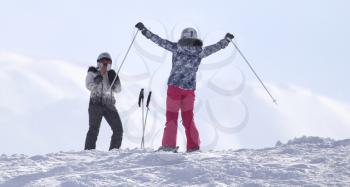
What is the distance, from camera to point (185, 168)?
27.7ft

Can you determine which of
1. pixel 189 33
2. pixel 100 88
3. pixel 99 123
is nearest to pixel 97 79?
pixel 100 88

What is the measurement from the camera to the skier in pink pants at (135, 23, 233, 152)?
10703 mm

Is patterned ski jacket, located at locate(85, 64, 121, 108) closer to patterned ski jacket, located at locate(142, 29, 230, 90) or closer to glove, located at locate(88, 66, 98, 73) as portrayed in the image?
glove, located at locate(88, 66, 98, 73)

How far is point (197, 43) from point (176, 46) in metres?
0.35

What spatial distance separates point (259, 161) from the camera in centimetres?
893

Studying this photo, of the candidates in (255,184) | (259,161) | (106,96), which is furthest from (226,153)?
(106,96)

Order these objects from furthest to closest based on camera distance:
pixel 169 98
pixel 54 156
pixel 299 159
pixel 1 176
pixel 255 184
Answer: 1. pixel 169 98
2. pixel 54 156
3. pixel 299 159
4. pixel 1 176
5. pixel 255 184

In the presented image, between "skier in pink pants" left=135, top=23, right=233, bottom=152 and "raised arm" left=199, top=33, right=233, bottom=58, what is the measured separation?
0.16 feet

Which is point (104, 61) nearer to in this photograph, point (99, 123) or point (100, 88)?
point (100, 88)

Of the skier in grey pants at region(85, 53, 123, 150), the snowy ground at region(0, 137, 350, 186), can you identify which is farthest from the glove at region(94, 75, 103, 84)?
Result: the snowy ground at region(0, 137, 350, 186)

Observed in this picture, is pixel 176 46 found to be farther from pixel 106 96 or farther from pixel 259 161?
pixel 259 161

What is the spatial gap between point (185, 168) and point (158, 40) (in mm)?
3127

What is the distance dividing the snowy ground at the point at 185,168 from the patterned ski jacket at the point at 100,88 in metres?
2.18

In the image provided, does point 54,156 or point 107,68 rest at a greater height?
point 107,68
